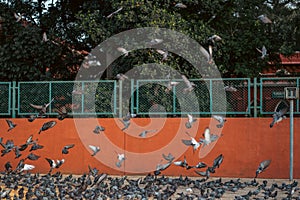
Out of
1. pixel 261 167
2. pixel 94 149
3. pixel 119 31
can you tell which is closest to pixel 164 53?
pixel 119 31

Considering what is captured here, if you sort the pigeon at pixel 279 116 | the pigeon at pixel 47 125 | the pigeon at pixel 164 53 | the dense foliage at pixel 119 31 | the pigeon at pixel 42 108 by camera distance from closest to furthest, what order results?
the pigeon at pixel 279 116 → the pigeon at pixel 47 125 → the pigeon at pixel 42 108 → the pigeon at pixel 164 53 → the dense foliage at pixel 119 31

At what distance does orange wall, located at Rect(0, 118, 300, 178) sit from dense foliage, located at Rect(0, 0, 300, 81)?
2.29m

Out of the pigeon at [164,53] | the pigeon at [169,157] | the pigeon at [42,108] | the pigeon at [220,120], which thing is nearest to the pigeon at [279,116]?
the pigeon at [220,120]

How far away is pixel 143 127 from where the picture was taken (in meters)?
12.4

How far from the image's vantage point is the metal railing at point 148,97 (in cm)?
1222

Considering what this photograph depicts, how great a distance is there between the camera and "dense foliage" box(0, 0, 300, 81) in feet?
46.8

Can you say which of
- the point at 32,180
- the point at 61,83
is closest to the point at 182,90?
the point at 61,83

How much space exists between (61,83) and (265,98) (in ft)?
14.9

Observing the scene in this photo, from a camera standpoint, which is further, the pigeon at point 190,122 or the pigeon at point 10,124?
the pigeon at point 10,124

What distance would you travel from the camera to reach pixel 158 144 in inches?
483

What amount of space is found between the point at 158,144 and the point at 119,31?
3.72 m

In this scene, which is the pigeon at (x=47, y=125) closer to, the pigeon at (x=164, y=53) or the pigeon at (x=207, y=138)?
the pigeon at (x=164, y=53)

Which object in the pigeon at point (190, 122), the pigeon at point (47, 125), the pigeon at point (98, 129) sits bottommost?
the pigeon at point (98, 129)

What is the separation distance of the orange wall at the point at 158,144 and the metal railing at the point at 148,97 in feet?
1.00
